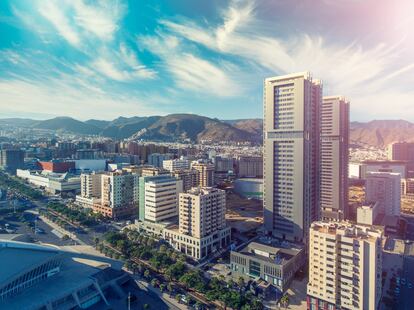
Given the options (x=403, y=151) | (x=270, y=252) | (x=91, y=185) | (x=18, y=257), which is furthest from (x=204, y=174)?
(x=403, y=151)

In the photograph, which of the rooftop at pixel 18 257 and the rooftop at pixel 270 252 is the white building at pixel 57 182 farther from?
the rooftop at pixel 270 252

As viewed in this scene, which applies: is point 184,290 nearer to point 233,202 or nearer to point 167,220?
point 167,220

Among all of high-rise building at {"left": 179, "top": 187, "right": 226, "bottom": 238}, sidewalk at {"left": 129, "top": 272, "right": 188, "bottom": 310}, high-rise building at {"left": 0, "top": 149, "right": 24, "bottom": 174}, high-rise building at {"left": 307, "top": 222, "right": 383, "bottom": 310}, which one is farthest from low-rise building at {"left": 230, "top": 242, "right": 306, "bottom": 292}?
high-rise building at {"left": 0, "top": 149, "right": 24, "bottom": 174}

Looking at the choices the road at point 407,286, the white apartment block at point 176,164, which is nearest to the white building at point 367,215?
the road at point 407,286

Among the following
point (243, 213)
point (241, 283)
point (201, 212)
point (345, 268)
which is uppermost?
point (201, 212)

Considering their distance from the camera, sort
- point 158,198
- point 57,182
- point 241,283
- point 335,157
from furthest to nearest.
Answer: point 57,182, point 335,157, point 158,198, point 241,283

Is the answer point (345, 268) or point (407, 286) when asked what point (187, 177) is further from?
point (345, 268)
